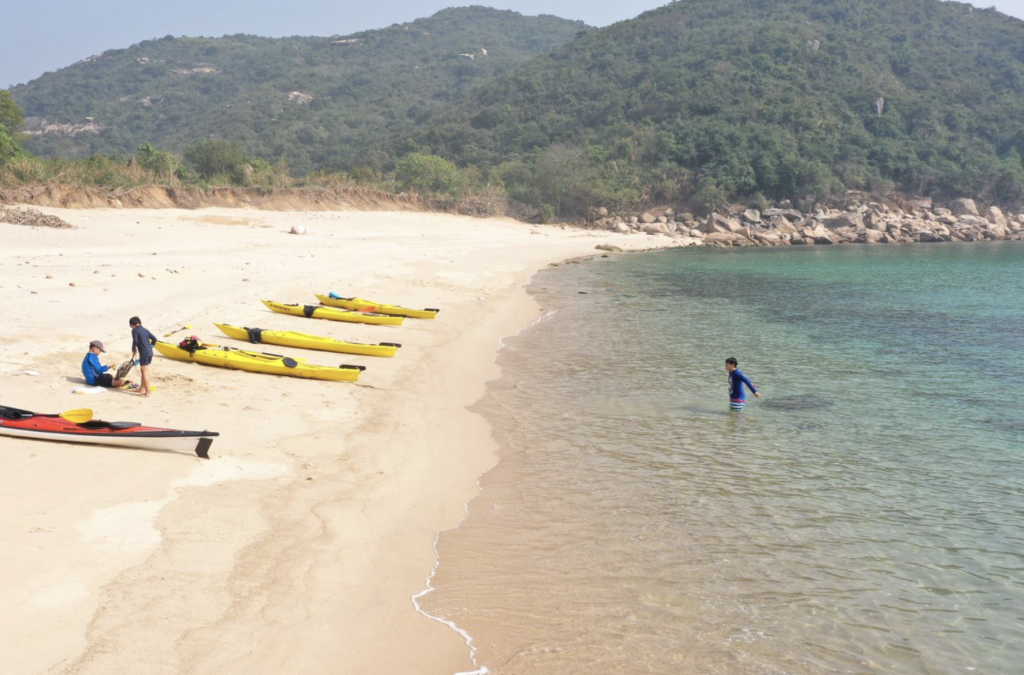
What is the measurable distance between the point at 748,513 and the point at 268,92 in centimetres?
14830

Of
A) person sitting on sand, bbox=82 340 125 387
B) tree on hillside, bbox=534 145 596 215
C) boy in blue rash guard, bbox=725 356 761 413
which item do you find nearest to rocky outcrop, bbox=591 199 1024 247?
tree on hillside, bbox=534 145 596 215

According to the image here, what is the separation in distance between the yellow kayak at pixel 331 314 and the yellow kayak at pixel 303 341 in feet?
9.64

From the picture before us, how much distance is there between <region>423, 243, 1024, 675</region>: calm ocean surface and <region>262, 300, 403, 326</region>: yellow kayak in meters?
3.28

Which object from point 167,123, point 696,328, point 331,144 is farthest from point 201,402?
point 167,123

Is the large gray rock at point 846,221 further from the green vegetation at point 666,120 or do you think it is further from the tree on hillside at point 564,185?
the tree on hillside at point 564,185

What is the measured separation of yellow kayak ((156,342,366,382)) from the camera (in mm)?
13180

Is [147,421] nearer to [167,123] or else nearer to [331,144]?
[331,144]

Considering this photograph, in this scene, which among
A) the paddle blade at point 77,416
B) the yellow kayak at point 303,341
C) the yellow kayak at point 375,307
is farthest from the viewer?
the yellow kayak at point 375,307

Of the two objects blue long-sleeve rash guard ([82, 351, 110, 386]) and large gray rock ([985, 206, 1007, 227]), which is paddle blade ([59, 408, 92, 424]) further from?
large gray rock ([985, 206, 1007, 227])

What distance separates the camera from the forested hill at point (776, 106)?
77625 mm

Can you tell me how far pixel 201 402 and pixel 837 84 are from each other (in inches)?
3812

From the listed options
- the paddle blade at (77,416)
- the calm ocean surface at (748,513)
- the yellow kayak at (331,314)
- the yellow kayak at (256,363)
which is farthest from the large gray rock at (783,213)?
the paddle blade at (77,416)

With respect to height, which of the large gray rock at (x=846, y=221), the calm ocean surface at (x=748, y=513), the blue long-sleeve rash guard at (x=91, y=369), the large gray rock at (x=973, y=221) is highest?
the large gray rock at (x=973, y=221)

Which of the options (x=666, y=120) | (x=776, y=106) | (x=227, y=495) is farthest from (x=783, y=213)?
(x=227, y=495)
